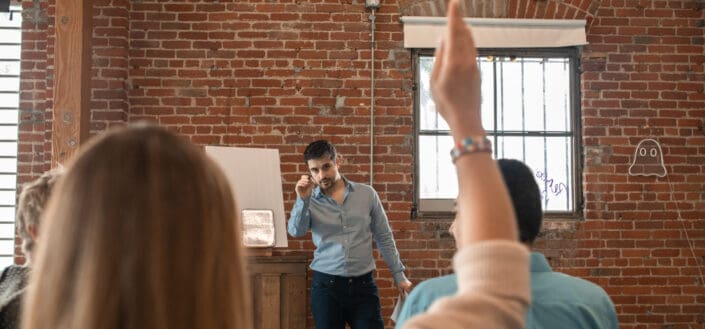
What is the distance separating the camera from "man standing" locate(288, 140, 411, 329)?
383 cm

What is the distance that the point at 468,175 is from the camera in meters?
0.69

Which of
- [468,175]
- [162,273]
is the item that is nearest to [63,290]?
[162,273]

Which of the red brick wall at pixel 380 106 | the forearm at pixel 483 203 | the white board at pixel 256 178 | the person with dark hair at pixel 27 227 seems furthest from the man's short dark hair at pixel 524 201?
the red brick wall at pixel 380 106

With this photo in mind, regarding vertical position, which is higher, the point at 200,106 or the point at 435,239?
the point at 200,106

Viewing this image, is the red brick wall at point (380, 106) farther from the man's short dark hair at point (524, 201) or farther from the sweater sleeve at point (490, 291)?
the sweater sleeve at point (490, 291)

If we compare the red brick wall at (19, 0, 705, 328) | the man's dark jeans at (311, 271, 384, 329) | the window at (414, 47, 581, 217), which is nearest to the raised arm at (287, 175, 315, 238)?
the man's dark jeans at (311, 271, 384, 329)

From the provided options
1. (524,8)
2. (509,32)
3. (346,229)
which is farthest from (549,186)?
(346,229)

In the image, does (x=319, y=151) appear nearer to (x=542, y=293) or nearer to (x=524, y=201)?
(x=524, y=201)

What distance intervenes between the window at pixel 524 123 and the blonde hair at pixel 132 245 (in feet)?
13.9

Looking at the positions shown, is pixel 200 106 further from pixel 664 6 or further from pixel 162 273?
pixel 162 273

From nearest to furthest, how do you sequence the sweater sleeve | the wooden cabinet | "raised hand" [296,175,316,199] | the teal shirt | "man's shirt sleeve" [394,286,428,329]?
the sweater sleeve → the teal shirt → "man's shirt sleeve" [394,286,428,329] → "raised hand" [296,175,316,199] → the wooden cabinet

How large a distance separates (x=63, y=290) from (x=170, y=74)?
4.39 m

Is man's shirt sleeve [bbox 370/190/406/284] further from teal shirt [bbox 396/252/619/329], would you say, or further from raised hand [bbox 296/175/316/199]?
teal shirt [bbox 396/252/619/329]

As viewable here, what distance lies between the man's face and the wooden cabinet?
0.63 m
